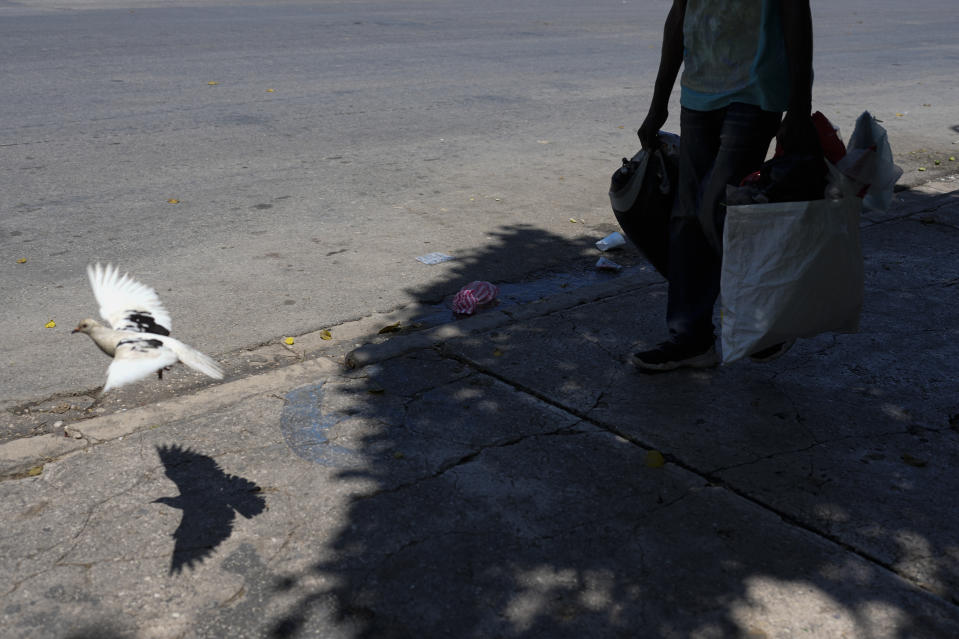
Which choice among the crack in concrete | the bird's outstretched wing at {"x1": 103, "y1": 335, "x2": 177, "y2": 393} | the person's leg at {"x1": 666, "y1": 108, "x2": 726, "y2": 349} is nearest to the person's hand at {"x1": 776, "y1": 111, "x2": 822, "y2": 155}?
the person's leg at {"x1": 666, "y1": 108, "x2": 726, "y2": 349}

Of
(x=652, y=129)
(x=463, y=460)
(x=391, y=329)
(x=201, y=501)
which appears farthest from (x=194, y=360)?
(x=652, y=129)

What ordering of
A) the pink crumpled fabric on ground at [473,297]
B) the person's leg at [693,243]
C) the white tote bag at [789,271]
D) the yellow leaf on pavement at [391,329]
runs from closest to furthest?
the white tote bag at [789,271] < the person's leg at [693,243] < the yellow leaf on pavement at [391,329] < the pink crumpled fabric on ground at [473,297]

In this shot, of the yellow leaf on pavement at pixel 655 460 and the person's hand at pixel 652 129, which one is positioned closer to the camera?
the yellow leaf on pavement at pixel 655 460

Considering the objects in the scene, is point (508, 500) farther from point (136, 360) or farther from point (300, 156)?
point (300, 156)

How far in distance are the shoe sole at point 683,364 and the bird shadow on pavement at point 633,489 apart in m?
0.04

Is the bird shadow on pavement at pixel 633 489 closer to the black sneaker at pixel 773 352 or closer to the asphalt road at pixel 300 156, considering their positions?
the black sneaker at pixel 773 352

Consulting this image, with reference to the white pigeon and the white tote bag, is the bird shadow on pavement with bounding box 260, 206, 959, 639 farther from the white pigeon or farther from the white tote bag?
the white pigeon

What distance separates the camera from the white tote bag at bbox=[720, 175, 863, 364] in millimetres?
3266

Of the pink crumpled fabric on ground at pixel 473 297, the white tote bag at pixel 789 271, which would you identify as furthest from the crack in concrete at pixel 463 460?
the pink crumpled fabric on ground at pixel 473 297

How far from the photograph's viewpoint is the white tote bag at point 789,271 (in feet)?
10.7

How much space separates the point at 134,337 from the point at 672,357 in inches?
86.5

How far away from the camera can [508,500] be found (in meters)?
3.08

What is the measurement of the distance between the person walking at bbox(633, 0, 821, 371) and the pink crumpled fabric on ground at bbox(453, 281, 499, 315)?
1107 millimetres

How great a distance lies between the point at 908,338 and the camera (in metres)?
4.36
